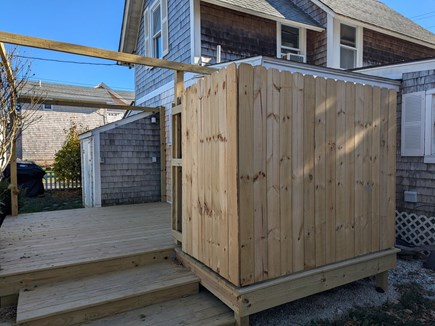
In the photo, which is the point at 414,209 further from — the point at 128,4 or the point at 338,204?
the point at 128,4

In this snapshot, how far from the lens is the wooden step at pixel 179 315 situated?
2506 millimetres

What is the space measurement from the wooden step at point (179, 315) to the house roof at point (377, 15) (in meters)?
8.05

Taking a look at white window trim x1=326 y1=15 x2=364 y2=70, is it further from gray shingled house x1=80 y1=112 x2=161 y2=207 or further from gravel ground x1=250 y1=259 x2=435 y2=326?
gravel ground x1=250 y1=259 x2=435 y2=326

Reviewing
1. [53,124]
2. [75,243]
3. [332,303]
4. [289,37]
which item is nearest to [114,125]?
[75,243]

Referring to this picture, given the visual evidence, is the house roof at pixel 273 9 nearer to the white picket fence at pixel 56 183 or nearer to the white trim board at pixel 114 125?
the white trim board at pixel 114 125

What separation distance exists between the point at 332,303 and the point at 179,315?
159cm

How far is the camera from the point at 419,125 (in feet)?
17.1

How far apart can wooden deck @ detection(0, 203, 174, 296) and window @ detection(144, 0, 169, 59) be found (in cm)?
471

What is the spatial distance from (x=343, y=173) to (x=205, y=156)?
1.36 meters

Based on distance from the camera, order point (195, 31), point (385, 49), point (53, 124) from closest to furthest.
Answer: point (195, 31)
point (385, 49)
point (53, 124)

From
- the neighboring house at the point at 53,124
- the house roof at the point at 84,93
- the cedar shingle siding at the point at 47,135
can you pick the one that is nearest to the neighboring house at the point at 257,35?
the neighboring house at the point at 53,124

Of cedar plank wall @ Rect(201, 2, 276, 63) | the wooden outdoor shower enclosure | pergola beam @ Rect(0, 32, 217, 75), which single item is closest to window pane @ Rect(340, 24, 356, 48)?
cedar plank wall @ Rect(201, 2, 276, 63)

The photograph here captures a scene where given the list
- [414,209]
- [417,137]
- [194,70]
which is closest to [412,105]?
[417,137]

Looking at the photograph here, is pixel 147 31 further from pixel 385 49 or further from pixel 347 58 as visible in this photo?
pixel 385 49
